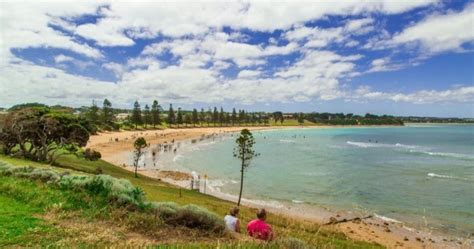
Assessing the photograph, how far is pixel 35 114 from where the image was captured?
34.0 m

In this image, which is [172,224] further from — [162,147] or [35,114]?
[162,147]

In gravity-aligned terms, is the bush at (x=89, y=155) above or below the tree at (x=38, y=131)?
below

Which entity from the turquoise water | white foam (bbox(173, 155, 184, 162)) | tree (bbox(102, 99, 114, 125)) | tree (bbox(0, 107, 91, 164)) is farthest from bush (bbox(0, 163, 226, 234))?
tree (bbox(102, 99, 114, 125))

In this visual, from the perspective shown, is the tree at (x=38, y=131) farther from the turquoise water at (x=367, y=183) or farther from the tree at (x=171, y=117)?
the tree at (x=171, y=117)

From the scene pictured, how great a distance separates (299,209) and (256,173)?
2207cm

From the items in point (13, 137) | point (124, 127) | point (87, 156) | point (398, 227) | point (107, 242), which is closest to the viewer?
point (107, 242)

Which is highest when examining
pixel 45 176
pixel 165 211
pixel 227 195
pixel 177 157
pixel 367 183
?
pixel 45 176

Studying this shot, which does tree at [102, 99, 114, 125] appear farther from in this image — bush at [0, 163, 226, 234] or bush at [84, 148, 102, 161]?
bush at [0, 163, 226, 234]

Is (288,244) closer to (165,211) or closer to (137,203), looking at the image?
(165,211)

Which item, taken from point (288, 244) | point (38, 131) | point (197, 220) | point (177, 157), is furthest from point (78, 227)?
point (177, 157)

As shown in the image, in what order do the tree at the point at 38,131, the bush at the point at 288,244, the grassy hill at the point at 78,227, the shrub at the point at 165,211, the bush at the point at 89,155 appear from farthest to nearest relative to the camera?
the bush at the point at 89,155 → the tree at the point at 38,131 → the shrub at the point at 165,211 → the grassy hill at the point at 78,227 → the bush at the point at 288,244

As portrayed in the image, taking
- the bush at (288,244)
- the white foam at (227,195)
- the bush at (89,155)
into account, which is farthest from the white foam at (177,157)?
the bush at (288,244)

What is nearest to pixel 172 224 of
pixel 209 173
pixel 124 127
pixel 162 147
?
pixel 209 173

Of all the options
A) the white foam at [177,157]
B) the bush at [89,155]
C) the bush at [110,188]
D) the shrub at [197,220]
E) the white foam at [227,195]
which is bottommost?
the white foam at [177,157]
